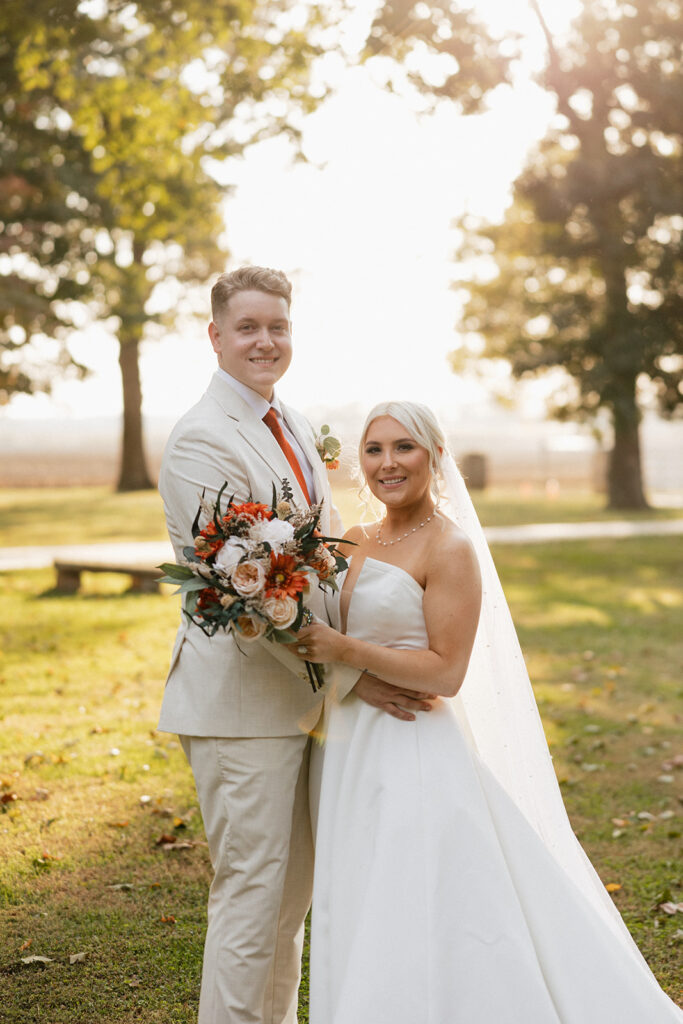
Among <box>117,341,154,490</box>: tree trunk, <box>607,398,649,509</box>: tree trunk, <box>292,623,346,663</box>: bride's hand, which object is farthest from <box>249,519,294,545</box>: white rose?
<box>117,341,154,490</box>: tree trunk

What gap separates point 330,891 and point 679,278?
54.1ft

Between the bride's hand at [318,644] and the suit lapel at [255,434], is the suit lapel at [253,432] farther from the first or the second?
the bride's hand at [318,644]

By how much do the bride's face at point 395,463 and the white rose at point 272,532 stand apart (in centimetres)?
77

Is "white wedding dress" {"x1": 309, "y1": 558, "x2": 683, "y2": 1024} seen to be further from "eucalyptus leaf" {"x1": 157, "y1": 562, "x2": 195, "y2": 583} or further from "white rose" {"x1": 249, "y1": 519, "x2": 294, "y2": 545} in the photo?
"eucalyptus leaf" {"x1": 157, "y1": 562, "x2": 195, "y2": 583}

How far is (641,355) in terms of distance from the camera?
1762 cm

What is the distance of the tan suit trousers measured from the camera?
365cm

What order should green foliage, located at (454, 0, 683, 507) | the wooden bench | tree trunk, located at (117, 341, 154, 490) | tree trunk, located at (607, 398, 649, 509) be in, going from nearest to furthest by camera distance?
the wooden bench
green foliage, located at (454, 0, 683, 507)
tree trunk, located at (607, 398, 649, 509)
tree trunk, located at (117, 341, 154, 490)

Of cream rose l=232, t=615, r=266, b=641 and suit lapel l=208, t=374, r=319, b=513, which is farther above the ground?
suit lapel l=208, t=374, r=319, b=513

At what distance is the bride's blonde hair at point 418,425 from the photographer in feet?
12.9

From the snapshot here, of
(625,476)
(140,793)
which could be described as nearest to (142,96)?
(140,793)

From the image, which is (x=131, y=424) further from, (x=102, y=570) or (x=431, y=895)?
(x=431, y=895)

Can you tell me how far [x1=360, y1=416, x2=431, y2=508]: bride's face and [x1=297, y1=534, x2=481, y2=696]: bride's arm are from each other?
0.26 m

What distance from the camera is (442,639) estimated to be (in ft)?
12.4

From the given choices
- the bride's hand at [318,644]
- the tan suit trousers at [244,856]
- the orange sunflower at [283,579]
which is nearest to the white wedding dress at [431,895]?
the tan suit trousers at [244,856]
